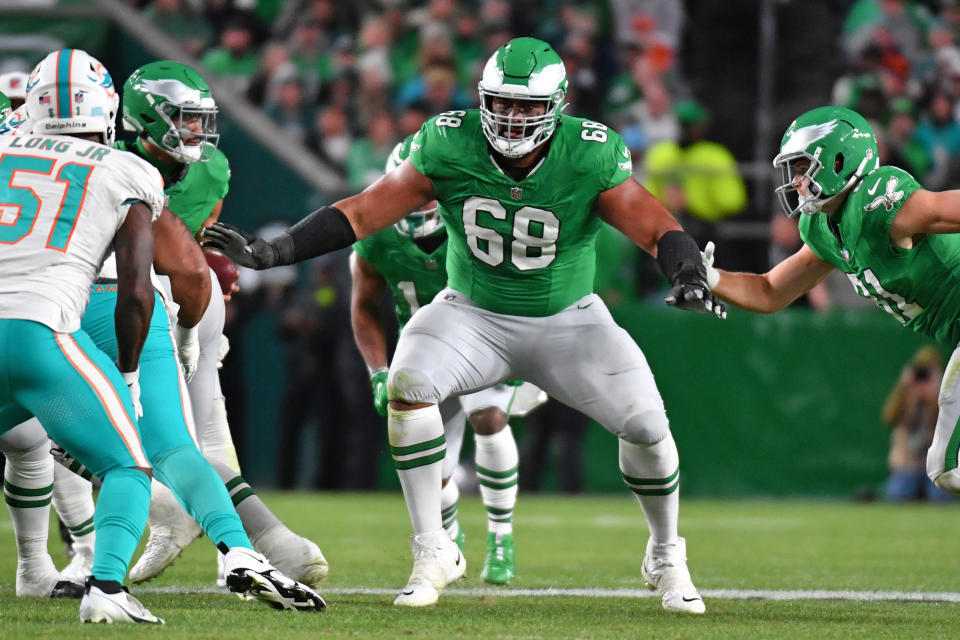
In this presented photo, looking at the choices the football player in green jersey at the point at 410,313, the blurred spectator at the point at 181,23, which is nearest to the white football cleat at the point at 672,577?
the football player in green jersey at the point at 410,313

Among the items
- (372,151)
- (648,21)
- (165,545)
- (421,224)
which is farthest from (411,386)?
(648,21)

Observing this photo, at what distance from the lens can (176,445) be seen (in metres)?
5.04

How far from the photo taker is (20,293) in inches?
178

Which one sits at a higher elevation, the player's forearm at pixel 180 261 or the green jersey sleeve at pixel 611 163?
the green jersey sleeve at pixel 611 163

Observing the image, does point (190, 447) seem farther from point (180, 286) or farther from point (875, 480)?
point (875, 480)

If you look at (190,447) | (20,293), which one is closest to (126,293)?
(20,293)

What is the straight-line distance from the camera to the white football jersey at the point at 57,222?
4543 mm

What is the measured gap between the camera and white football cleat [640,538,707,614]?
5.41 metres

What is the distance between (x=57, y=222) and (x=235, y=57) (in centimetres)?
1053

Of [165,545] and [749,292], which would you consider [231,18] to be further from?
[165,545]

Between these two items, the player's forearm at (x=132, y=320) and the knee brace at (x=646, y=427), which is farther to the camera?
the knee brace at (x=646, y=427)

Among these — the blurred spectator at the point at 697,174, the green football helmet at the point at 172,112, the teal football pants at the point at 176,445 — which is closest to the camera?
the teal football pants at the point at 176,445

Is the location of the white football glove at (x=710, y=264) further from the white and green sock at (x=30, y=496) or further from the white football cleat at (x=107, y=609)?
the white and green sock at (x=30, y=496)

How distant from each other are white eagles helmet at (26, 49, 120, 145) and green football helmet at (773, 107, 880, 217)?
250 cm
